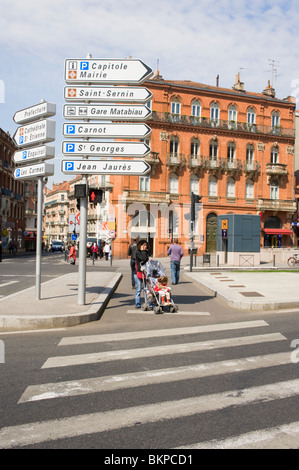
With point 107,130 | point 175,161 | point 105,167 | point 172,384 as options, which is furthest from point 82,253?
point 175,161

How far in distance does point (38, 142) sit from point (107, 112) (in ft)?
5.91

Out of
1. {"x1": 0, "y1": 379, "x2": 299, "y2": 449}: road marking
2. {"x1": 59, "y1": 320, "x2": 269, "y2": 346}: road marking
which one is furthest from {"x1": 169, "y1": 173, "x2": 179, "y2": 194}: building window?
{"x1": 0, "y1": 379, "x2": 299, "y2": 449}: road marking

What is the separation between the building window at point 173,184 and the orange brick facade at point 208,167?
10 centimetres

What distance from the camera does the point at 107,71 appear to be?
9.74 meters

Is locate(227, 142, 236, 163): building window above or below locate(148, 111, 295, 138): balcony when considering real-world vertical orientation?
below

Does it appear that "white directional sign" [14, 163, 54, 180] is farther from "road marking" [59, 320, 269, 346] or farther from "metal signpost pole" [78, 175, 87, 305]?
"road marking" [59, 320, 269, 346]

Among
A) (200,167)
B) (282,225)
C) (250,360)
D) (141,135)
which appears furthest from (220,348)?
(282,225)

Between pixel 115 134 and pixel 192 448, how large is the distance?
24.8 ft

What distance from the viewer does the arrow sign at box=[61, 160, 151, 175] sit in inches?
386

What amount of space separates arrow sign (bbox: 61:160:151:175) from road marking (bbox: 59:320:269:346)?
11.9ft

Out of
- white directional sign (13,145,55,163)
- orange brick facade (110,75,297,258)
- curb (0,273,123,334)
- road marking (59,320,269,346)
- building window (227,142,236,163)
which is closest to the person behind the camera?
road marking (59,320,269,346)

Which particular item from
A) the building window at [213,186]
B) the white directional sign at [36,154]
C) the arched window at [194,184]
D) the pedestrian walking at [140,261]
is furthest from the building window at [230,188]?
the white directional sign at [36,154]

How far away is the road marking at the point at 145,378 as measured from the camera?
466 centimetres
